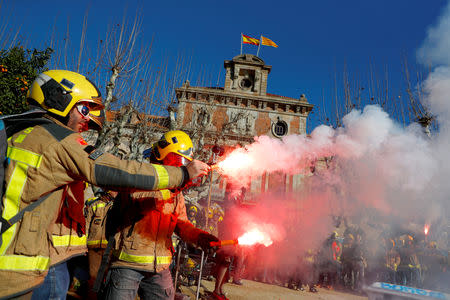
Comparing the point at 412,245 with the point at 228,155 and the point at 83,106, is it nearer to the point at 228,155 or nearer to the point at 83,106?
the point at 228,155

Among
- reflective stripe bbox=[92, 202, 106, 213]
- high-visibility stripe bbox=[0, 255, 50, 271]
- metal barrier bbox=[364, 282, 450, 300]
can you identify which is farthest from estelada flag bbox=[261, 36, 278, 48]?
high-visibility stripe bbox=[0, 255, 50, 271]

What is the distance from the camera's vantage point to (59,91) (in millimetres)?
2109

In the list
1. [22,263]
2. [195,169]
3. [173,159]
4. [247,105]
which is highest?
[247,105]

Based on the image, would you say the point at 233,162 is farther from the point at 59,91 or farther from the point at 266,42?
the point at 266,42

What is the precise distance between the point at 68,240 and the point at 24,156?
93 centimetres

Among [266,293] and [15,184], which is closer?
[15,184]

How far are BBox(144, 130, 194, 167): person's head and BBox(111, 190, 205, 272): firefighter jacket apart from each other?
1.92ft

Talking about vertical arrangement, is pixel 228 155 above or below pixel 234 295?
above

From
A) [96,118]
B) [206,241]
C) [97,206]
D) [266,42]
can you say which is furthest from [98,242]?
[266,42]

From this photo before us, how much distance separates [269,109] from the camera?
30.9 meters

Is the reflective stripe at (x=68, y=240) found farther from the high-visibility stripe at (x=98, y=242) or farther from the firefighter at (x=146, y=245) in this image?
the high-visibility stripe at (x=98, y=242)

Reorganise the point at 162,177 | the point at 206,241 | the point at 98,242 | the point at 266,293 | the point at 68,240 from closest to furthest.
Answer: the point at 162,177 < the point at 68,240 < the point at 206,241 < the point at 98,242 < the point at 266,293

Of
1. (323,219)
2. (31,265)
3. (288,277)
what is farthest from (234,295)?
(31,265)

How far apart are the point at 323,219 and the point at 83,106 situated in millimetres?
9691
